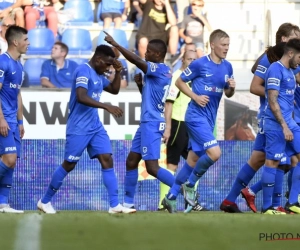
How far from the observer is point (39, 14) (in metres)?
17.8

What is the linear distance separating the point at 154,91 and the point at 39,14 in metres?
6.58

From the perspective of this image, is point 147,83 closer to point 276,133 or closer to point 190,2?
point 276,133

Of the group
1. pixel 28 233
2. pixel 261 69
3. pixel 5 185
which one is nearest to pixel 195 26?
pixel 261 69

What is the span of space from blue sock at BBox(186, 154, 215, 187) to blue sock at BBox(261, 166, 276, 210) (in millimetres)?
712

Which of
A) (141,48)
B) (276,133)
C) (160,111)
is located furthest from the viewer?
(141,48)

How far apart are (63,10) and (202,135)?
23.8 ft

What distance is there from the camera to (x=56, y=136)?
15.9m

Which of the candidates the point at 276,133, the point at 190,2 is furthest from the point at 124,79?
the point at 276,133

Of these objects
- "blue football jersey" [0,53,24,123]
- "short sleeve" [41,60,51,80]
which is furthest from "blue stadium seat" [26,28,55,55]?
"blue football jersey" [0,53,24,123]

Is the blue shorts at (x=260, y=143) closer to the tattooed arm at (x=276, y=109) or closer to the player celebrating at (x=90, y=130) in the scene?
the tattooed arm at (x=276, y=109)

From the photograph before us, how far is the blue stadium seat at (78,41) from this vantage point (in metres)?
17.5

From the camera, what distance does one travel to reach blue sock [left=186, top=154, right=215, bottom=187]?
11.6 metres

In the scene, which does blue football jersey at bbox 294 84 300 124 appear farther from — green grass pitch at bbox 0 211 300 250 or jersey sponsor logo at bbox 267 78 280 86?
green grass pitch at bbox 0 211 300 250

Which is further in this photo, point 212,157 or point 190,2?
point 190,2
